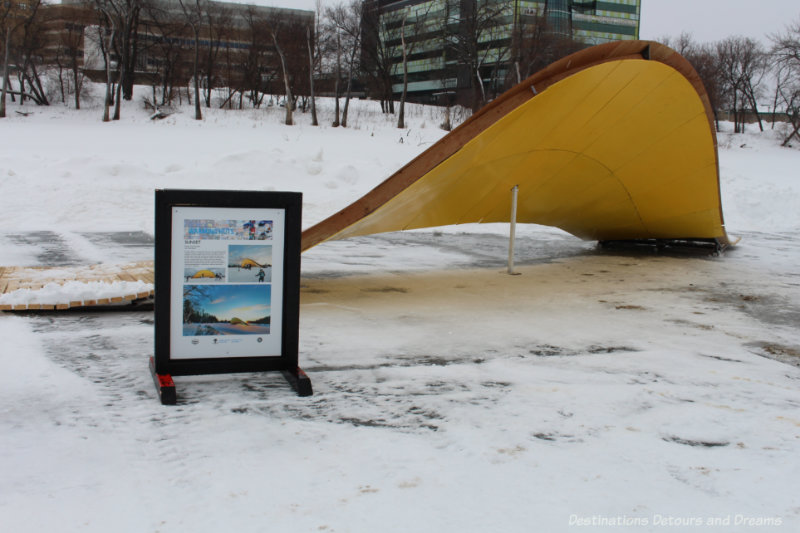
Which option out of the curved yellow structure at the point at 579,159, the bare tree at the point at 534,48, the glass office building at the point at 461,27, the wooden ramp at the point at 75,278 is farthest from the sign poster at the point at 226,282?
the glass office building at the point at 461,27

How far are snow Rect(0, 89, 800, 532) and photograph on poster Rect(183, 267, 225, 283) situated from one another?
22.9 inches

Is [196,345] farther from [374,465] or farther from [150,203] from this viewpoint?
[150,203]

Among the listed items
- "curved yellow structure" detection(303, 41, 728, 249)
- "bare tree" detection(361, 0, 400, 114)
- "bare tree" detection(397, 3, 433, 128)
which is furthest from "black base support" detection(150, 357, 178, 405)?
"bare tree" detection(361, 0, 400, 114)

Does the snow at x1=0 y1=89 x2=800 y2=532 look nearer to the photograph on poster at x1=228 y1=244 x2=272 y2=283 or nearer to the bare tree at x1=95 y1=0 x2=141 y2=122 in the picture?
the photograph on poster at x1=228 y1=244 x2=272 y2=283

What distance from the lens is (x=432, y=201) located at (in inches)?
265

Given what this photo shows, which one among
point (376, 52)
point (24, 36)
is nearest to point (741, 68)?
point (376, 52)

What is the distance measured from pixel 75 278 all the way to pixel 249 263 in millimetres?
3346

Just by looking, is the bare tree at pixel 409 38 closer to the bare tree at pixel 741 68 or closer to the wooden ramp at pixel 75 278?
the bare tree at pixel 741 68

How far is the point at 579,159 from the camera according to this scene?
7422 millimetres

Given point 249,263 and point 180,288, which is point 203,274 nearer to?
point 180,288

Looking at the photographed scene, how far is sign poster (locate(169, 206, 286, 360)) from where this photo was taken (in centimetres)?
353

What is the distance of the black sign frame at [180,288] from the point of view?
3443 mm

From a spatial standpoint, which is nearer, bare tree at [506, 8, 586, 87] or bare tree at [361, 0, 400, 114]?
bare tree at [506, 8, 586, 87]

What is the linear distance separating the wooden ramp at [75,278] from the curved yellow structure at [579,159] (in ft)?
5.30
